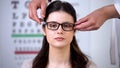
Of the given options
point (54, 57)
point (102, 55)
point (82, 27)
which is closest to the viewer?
point (82, 27)

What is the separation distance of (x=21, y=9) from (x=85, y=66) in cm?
89

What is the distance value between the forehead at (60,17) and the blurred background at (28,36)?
69 cm

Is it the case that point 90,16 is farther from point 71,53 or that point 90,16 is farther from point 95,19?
point 71,53

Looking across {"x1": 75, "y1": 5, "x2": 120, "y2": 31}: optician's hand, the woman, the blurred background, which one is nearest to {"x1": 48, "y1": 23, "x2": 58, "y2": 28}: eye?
the woman

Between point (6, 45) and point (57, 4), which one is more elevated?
point (57, 4)

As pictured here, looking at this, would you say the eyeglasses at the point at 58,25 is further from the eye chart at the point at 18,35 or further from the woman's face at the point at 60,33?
the eye chart at the point at 18,35

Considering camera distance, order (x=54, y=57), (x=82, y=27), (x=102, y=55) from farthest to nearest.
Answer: (x=102, y=55)
(x=54, y=57)
(x=82, y=27)

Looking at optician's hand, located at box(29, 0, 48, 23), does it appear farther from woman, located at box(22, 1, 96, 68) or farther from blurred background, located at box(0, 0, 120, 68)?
blurred background, located at box(0, 0, 120, 68)

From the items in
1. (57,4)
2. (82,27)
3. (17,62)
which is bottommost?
(17,62)

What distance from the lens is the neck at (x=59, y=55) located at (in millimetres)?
1407

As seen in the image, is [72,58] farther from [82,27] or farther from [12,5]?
[12,5]

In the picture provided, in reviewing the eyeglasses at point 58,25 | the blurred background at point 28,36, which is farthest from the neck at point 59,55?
the blurred background at point 28,36

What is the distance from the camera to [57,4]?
1471mm

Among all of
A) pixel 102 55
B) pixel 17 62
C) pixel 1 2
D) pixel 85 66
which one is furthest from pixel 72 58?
pixel 1 2
